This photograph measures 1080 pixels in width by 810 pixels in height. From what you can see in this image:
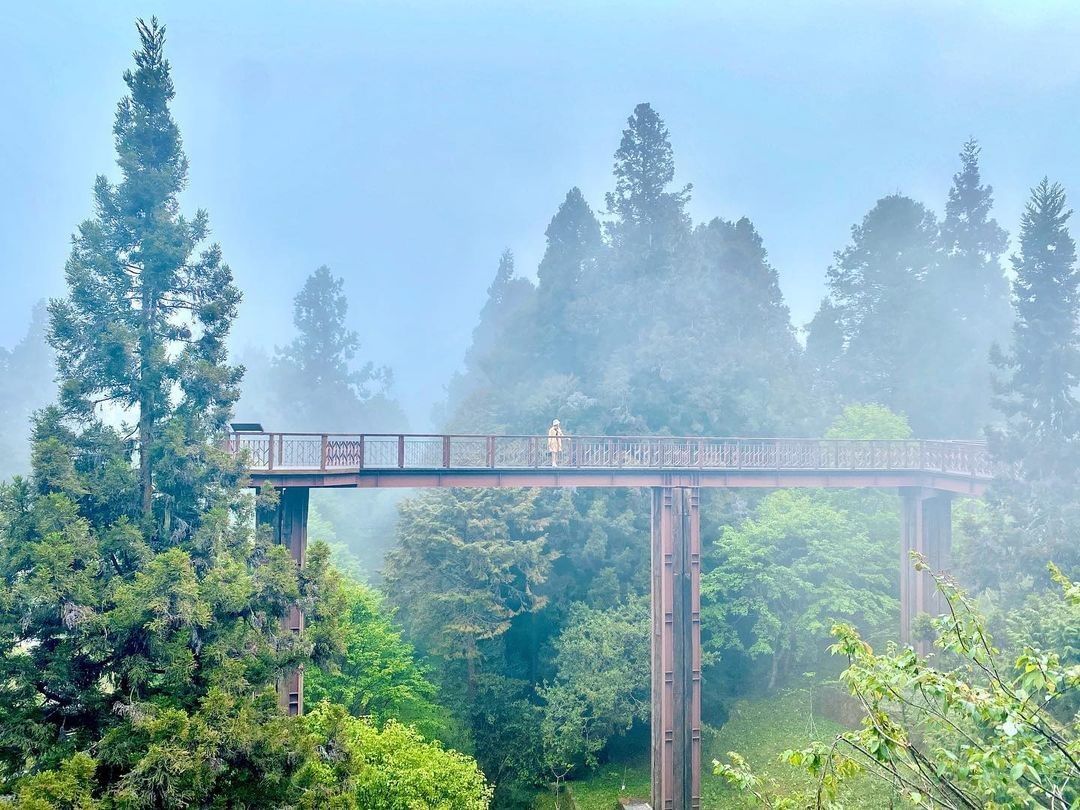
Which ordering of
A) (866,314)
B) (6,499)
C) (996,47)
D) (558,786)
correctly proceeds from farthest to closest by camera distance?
1. (996,47)
2. (866,314)
3. (558,786)
4. (6,499)

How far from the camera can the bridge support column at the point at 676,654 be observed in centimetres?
1434

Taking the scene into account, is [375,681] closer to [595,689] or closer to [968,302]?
[595,689]

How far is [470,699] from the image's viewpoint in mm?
18750

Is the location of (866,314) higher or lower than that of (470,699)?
higher

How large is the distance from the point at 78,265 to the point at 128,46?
217411 mm

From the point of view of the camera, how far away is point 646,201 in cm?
2773

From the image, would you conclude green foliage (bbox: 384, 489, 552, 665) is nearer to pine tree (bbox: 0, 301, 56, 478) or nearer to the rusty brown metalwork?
the rusty brown metalwork

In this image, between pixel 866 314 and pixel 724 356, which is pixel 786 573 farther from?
pixel 866 314

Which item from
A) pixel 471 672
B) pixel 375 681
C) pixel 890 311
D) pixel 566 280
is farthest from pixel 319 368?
pixel 890 311

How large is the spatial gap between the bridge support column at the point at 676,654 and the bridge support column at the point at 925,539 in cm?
724

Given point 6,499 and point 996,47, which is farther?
point 996,47

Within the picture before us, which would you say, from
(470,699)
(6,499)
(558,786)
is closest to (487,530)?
(470,699)

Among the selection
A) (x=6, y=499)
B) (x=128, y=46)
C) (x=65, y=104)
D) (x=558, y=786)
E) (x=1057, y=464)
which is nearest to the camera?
(x=6, y=499)

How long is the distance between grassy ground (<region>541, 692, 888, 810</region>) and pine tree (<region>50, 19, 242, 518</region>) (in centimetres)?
1417
